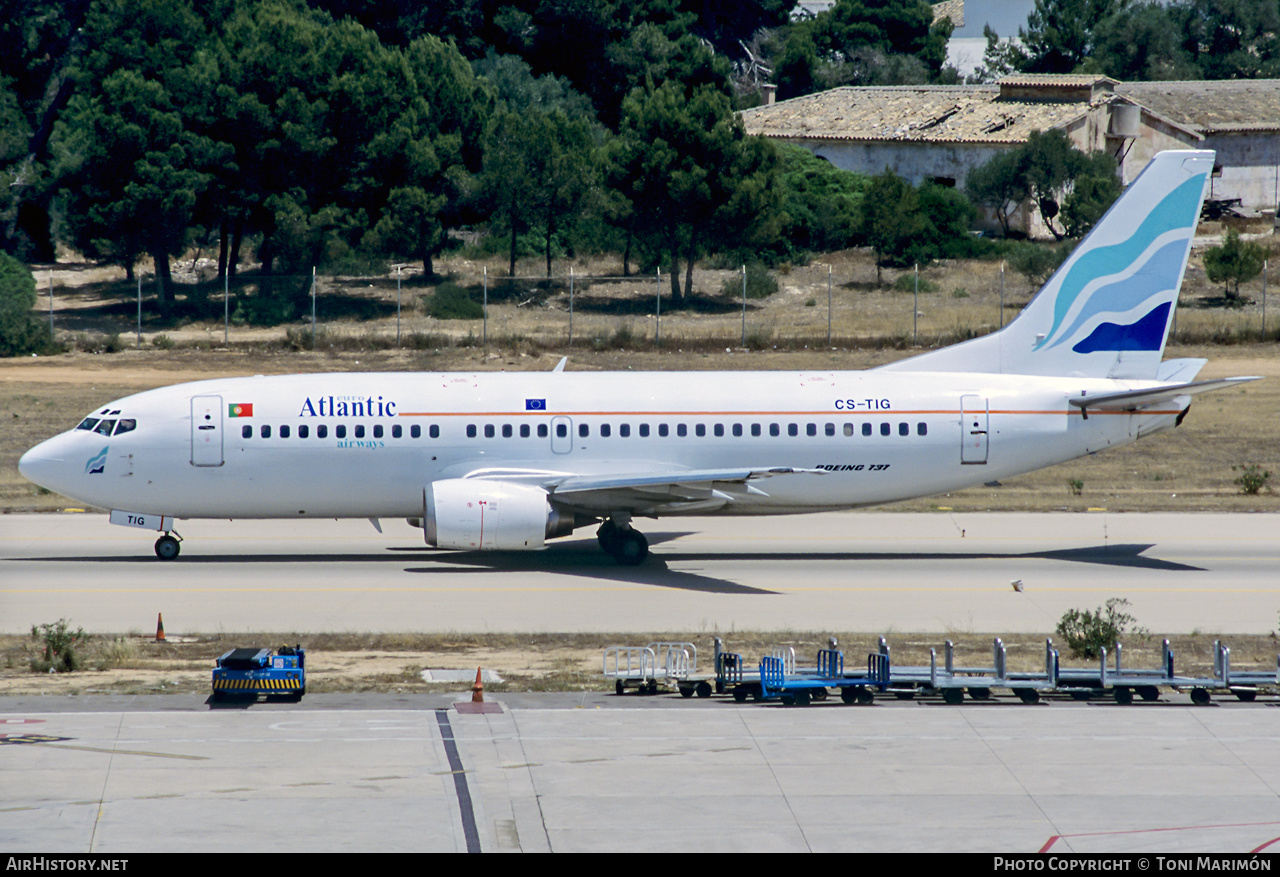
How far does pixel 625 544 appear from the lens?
3108 centimetres

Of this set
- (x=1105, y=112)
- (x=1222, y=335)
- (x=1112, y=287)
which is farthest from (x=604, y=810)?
(x=1105, y=112)

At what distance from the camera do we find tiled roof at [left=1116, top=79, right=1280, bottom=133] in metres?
93.8

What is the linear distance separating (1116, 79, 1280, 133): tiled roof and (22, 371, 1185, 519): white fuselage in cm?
6859

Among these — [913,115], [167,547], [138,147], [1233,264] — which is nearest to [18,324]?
[138,147]

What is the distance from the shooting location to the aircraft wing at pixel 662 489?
→ 2923 cm

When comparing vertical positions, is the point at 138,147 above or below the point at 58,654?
above

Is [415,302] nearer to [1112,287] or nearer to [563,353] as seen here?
[563,353]

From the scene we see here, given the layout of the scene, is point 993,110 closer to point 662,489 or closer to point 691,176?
point 691,176

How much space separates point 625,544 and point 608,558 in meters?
1.15

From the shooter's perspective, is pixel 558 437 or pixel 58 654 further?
pixel 558 437

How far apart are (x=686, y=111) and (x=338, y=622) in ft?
157

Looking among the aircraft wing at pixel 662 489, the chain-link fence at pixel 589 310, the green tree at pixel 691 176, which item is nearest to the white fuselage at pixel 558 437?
the aircraft wing at pixel 662 489

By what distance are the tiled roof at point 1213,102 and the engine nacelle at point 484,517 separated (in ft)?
246

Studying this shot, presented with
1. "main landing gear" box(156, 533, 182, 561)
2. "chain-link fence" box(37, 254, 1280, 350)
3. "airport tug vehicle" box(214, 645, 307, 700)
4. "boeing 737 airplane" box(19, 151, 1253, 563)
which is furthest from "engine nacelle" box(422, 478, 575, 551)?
"chain-link fence" box(37, 254, 1280, 350)
